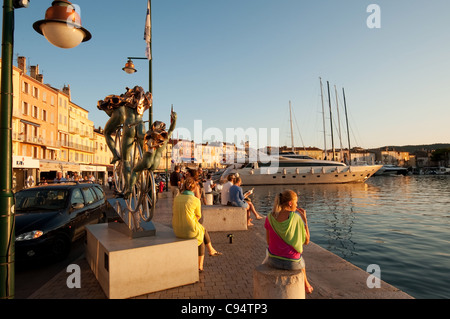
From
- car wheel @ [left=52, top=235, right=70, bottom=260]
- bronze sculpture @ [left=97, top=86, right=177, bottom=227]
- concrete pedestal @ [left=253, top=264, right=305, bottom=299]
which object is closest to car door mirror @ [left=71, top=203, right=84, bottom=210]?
car wheel @ [left=52, top=235, right=70, bottom=260]

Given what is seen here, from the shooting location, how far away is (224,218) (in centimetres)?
942

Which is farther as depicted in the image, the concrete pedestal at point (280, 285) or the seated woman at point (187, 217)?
the seated woman at point (187, 217)

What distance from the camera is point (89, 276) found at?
5.33m

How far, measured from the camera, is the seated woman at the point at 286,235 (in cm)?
376

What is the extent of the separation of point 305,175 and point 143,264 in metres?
47.1

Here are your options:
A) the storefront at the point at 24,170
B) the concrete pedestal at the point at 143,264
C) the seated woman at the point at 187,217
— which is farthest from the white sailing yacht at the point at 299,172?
the concrete pedestal at the point at 143,264

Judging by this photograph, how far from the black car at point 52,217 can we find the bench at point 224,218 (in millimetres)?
3298

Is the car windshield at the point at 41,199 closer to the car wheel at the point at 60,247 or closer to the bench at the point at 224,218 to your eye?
the car wheel at the point at 60,247

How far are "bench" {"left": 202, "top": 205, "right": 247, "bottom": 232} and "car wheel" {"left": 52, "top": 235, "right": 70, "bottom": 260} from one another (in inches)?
155

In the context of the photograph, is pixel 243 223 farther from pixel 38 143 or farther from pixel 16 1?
pixel 38 143

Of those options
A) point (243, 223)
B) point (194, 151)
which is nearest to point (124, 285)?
point (243, 223)

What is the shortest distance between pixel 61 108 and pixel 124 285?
1895 inches

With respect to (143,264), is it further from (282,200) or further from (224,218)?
(224,218)

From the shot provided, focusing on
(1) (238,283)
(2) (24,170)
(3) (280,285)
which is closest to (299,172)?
(2) (24,170)
